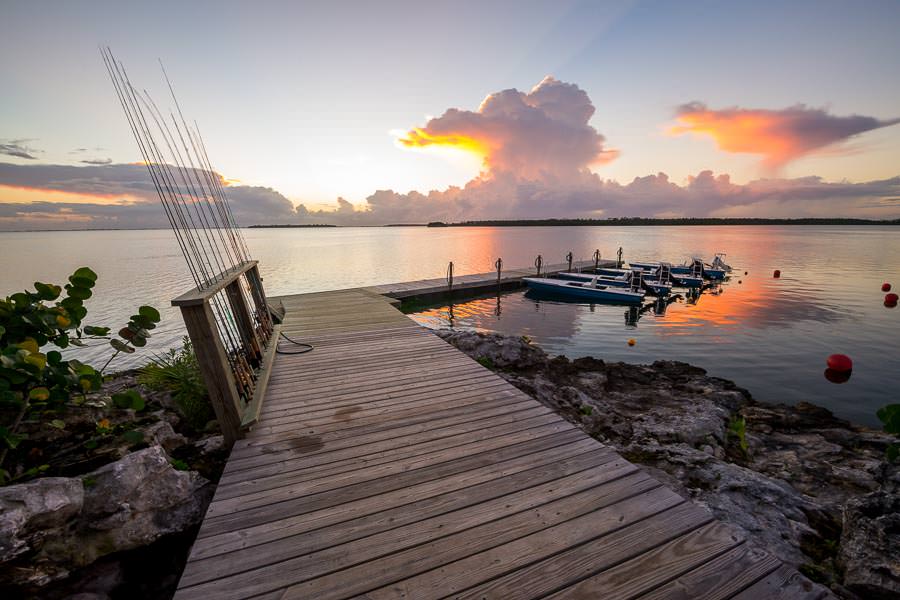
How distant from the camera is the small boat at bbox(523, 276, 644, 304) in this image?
68.9 ft

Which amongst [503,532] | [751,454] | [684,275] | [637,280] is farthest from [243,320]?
[684,275]

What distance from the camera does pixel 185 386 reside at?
5133 mm

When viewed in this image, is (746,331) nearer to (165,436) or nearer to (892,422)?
(892,422)

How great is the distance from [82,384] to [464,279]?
72.1ft

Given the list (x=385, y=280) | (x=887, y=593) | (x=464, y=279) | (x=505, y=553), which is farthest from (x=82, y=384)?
(x=385, y=280)

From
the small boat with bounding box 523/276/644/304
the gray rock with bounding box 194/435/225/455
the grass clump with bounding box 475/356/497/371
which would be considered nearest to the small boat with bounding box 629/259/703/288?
the small boat with bounding box 523/276/644/304

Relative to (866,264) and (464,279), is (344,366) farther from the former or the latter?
(866,264)

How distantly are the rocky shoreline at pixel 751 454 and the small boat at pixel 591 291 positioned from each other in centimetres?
1087

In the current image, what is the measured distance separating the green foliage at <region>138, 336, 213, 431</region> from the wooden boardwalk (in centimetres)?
130

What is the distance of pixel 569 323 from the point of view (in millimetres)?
17750

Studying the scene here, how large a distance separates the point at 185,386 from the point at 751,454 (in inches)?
353

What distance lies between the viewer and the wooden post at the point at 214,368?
3404 millimetres

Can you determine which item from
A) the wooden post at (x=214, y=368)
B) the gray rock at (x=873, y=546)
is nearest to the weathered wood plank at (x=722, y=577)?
the gray rock at (x=873, y=546)

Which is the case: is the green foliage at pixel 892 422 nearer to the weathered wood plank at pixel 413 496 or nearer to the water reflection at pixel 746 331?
the weathered wood plank at pixel 413 496
